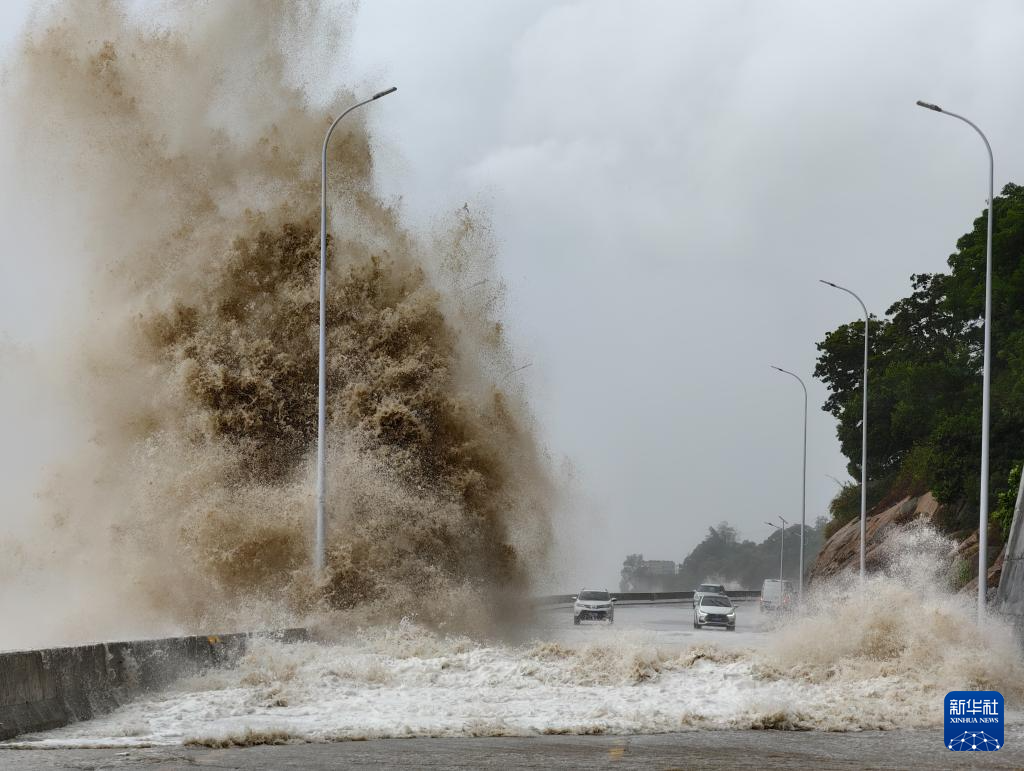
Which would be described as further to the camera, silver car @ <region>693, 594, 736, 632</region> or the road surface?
silver car @ <region>693, 594, 736, 632</region>

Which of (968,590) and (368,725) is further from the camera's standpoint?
(968,590)

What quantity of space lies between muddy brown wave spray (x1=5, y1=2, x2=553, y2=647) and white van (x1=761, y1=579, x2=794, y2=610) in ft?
80.0

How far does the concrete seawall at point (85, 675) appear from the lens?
507 inches

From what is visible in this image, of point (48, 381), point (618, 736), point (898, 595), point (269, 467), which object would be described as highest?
point (48, 381)

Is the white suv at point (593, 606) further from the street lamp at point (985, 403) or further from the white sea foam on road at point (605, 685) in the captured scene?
the white sea foam on road at point (605, 685)

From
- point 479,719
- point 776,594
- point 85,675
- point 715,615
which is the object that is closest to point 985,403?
point 479,719

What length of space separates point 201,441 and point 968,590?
22.8 metres

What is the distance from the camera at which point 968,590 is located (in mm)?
38906

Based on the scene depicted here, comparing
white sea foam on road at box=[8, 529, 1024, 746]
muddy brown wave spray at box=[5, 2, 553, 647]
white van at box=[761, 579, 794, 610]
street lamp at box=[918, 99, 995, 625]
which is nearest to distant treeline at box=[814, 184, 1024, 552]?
white van at box=[761, 579, 794, 610]

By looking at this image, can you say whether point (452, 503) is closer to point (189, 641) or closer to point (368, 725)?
point (189, 641)

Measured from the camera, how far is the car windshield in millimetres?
46250

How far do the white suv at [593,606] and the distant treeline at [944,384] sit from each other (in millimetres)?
12303

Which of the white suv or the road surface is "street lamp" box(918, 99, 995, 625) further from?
the white suv

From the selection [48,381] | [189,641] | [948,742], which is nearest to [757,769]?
[948,742]
